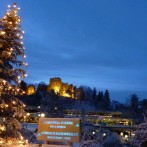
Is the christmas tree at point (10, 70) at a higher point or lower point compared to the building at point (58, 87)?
lower

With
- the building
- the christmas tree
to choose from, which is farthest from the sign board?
the building

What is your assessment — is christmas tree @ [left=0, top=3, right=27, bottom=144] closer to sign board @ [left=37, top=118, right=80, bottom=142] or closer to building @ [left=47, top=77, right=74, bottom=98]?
sign board @ [left=37, top=118, right=80, bottom=142]

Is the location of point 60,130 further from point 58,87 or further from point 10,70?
point 58,87

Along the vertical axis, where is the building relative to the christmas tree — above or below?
above

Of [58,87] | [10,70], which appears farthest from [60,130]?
[58,87]

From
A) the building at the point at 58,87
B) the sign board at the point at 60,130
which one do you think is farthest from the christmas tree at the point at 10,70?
the building at the point at 58,87

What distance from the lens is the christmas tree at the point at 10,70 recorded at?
12836 millimetres

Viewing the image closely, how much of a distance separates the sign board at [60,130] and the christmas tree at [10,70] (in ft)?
6.29

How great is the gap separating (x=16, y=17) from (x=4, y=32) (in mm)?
925

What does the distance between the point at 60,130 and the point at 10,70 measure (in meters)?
3.34

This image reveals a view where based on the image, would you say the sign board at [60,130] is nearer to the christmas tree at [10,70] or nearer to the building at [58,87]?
the christmas tree at [10,70]

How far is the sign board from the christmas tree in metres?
1.92

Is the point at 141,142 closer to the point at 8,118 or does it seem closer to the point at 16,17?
the point at 8,118

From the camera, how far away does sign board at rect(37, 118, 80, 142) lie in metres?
10.7
